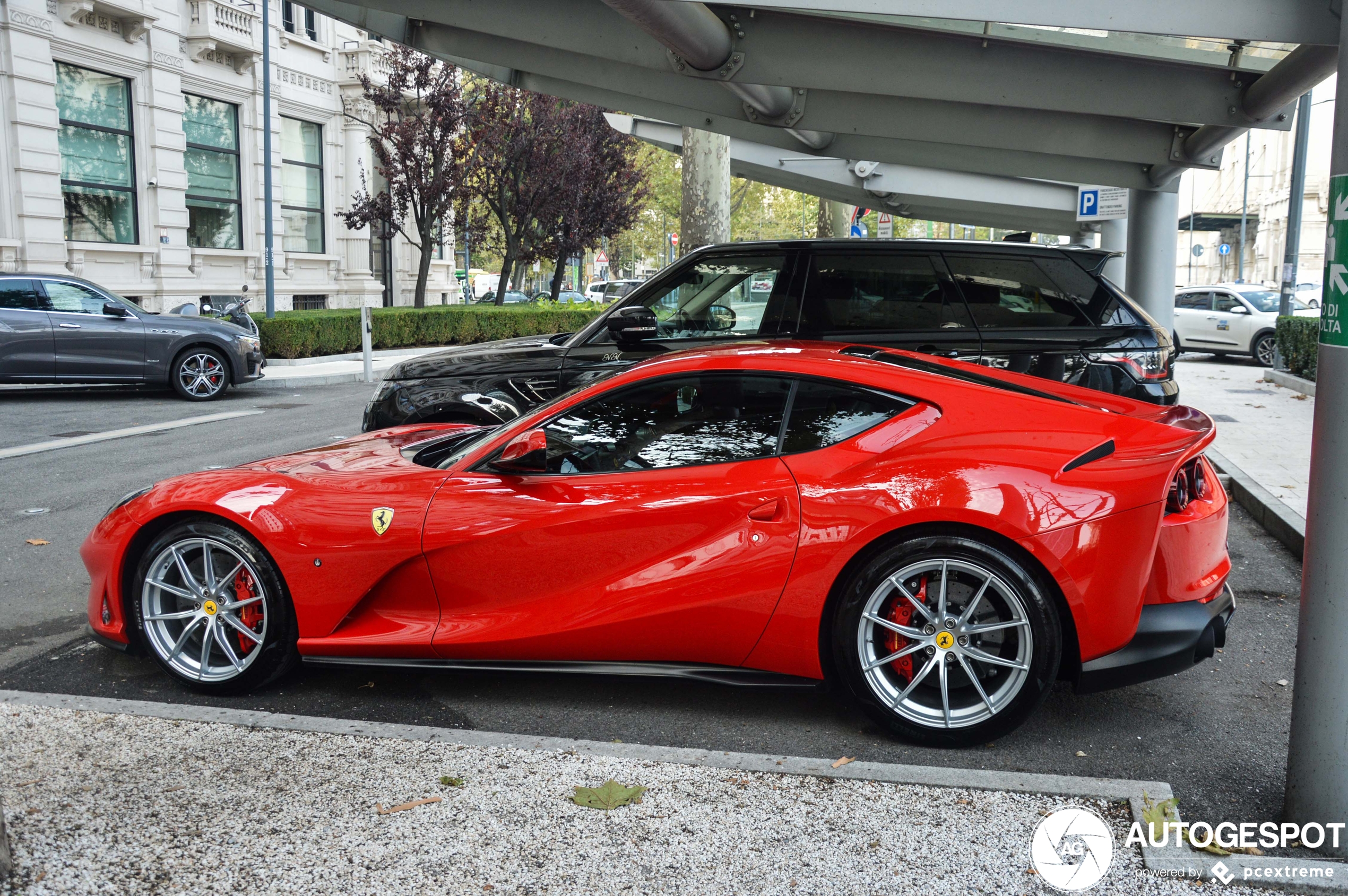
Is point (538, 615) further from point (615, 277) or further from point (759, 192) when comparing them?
point (615, 277)

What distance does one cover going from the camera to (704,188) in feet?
55.5

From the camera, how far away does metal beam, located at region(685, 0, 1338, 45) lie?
212 inches

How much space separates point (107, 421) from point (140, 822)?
10.7m

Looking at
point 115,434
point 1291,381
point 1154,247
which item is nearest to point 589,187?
point 1291,381

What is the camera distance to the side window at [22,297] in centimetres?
1421

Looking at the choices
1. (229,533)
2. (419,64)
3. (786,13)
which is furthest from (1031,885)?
(419,64)

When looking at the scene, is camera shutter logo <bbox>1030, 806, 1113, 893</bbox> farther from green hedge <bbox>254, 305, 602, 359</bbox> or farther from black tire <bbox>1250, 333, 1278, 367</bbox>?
black tire <bbox>1250, 333, 1278, 367</bbox>

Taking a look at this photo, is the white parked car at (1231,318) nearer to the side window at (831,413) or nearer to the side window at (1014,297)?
the side window at (1014,297)

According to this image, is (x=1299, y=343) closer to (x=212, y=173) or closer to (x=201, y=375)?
(x=201, y=375)

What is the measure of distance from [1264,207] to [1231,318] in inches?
2294

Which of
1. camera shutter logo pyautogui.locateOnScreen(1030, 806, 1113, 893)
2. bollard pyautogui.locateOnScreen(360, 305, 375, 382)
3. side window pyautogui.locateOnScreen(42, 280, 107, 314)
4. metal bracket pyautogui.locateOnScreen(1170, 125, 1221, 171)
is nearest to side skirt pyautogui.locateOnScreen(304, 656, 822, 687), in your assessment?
camera shutter logo pyautogui.locateOnScreen(1030, 806, 1113, 893)

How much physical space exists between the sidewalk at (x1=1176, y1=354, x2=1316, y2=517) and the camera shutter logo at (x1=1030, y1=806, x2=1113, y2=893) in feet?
8.26

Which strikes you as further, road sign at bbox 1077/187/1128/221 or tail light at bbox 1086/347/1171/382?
road sign at bbox 1077/187/1128/221

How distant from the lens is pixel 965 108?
9.46m
